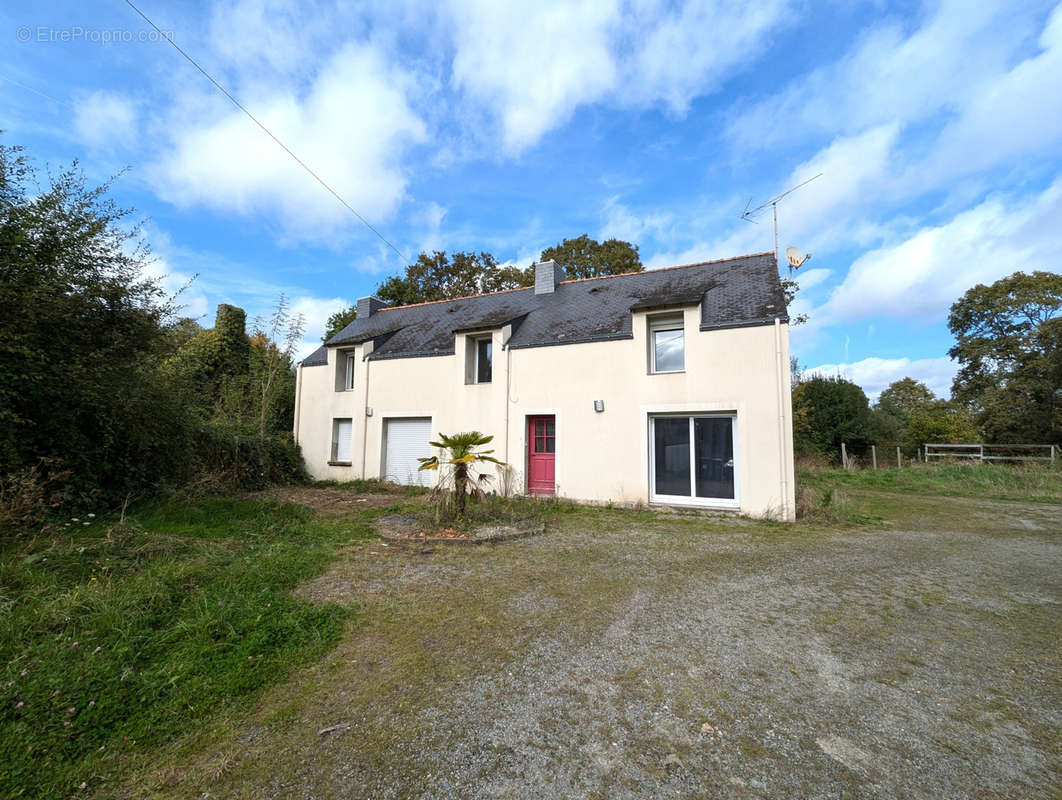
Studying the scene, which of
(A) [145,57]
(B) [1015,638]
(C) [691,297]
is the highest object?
(A) [145,57]

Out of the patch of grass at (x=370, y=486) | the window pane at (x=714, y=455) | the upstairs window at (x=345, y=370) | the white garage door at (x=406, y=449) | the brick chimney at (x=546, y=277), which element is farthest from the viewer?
the upstairs window at (x=345, y=370)

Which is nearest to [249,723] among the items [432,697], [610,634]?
[432,697]

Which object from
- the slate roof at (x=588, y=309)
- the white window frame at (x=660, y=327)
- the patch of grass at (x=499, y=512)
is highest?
the slate roof at (x=588, y=309)

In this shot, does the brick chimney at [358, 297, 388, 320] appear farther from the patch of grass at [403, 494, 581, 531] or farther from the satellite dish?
the satellite dish

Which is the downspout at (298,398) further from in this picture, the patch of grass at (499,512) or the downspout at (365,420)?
the patch of grass at (499,512)

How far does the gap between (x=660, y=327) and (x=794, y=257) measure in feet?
13.3

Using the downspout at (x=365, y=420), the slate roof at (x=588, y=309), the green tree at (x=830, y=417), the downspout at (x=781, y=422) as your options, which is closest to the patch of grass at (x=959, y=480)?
the green tree at (x=830, y=417)

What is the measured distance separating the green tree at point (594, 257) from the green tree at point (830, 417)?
32.5ft

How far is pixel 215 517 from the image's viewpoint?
659 cm

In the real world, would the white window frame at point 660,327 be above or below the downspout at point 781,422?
above

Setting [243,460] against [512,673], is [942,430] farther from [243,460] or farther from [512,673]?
[243,460]

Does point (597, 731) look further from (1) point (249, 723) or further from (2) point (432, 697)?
(1) point (249, 723)

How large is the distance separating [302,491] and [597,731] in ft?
35.6

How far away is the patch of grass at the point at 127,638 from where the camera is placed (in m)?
2.08
